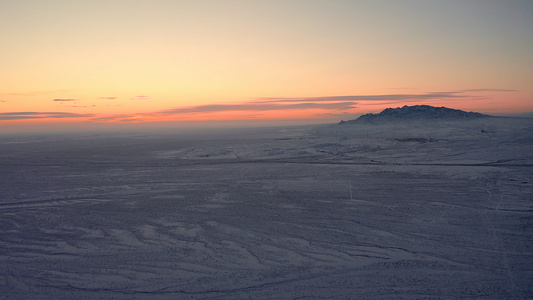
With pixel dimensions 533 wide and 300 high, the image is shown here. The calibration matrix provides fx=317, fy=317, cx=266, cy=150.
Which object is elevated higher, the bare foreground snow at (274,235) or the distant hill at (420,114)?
the distant hill at (420,114)

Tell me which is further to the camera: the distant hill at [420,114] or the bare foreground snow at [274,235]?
the distant hill at [420,114]

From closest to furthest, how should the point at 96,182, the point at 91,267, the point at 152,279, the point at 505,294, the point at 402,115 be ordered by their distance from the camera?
the point at 505,294 < the point at 152,279 < the point at 91,267 < the point at 96,182 < the point at 402,115

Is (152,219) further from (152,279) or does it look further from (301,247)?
(301,247)

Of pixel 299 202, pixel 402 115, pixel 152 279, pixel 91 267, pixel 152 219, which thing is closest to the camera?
pixel 152 279

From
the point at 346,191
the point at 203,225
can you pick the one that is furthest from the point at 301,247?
the point at 346,191
